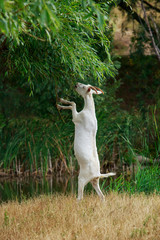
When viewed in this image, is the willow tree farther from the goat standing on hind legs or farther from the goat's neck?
the goat standing on hind legs

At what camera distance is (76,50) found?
458 centimetres

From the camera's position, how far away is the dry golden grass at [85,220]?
355cm

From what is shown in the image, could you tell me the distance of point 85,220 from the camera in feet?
13.1

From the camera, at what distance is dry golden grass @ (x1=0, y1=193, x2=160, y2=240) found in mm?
3551

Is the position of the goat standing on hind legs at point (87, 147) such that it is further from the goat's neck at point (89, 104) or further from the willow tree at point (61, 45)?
the willow tree at point (61, 45)

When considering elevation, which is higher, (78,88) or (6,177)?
(78,88)

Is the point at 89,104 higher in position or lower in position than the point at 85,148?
higher

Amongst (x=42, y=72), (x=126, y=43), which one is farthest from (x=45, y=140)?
(x=126, y=43)

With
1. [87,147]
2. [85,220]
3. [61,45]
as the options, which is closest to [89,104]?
[87,147]

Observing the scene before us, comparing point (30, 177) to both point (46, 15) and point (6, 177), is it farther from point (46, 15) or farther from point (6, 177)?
point (46, 15)

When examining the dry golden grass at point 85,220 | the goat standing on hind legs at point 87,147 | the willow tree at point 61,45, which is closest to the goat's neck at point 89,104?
the goat standing on hind legs at point 87,147

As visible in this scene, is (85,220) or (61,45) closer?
(85,220)

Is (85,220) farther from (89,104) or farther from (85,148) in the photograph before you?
(89,104)

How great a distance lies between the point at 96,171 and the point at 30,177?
487 centimetres
